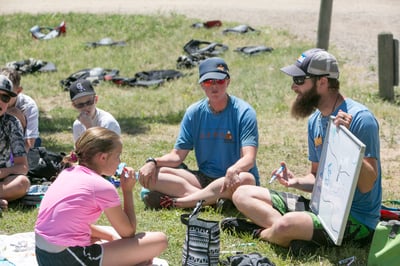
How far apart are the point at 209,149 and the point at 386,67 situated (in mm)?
5248

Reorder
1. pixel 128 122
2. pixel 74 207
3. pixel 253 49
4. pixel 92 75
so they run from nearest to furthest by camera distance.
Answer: pixel 74 207, pixel 128 122, pixel 92 75, pixel 253 49

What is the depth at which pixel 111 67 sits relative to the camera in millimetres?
13578

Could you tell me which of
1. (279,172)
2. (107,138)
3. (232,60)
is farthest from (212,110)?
(232,60)

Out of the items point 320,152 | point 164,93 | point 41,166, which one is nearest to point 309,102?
point 320,152

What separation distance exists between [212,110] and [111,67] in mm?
7110

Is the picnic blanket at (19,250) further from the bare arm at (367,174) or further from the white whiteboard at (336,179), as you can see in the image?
the bare arm at (367,174)

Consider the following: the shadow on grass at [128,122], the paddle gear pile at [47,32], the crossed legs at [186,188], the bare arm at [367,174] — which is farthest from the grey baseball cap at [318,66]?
the paddle gear pile at [47,32]

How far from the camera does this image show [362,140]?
5215 mm

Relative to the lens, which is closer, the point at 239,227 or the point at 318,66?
the point at 318,66

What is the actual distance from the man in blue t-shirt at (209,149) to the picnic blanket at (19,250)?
1.24m

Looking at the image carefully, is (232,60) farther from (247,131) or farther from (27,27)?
(247,131)

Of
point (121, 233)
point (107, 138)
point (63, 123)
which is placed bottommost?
point (63, 123)

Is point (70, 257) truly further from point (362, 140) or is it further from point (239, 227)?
point (362, 140)

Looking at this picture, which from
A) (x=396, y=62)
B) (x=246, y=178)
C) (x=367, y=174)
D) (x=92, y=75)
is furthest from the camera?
(x=92, y=75)
